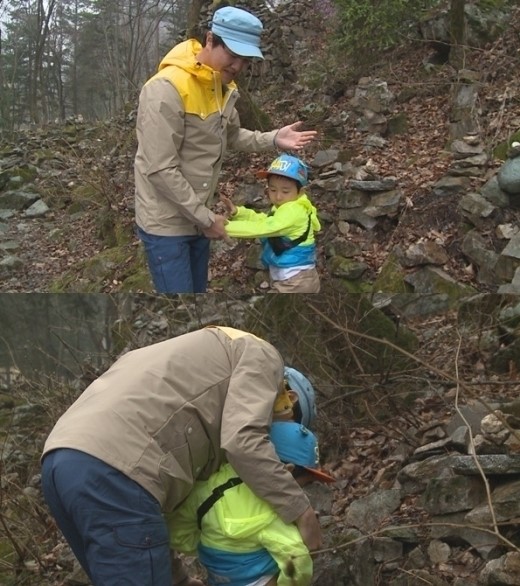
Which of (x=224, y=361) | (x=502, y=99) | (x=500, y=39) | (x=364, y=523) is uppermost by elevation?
(x=500, y=39)

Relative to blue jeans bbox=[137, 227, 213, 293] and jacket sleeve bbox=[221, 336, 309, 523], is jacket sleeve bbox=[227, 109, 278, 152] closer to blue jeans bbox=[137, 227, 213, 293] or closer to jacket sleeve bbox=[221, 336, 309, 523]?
blue jeans bbox=[137, 227, 213, 293]

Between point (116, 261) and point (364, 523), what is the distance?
605 centimetres

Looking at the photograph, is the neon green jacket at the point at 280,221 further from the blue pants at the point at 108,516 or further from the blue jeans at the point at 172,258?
the blue pants at the point at 108,516

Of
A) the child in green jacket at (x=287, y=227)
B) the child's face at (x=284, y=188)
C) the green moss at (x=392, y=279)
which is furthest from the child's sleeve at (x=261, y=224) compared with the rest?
the green moss at (x=392, y=279)

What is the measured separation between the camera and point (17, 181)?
14711 mm

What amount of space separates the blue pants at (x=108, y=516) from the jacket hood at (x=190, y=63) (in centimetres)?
257

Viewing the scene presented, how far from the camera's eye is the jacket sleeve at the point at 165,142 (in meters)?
4.62

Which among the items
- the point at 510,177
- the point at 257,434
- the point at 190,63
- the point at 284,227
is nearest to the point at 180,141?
the point at 190,63

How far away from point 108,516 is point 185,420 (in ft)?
1.41

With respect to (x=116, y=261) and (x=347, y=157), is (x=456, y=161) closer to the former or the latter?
(x=347, y=157)

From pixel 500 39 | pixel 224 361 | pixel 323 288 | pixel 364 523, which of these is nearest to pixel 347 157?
pixel 500 39

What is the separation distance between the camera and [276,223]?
538 centimetres

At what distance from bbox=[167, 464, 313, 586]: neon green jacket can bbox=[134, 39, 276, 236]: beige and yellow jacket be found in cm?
197

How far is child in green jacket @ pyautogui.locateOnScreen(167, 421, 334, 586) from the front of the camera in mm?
3104
